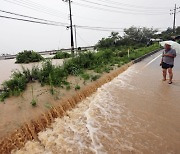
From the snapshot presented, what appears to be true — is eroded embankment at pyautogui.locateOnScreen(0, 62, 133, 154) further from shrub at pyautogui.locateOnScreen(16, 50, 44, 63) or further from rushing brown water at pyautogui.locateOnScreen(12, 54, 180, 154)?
shrub at pyautogui.locateOnScreen(16, 50, 44, 63)

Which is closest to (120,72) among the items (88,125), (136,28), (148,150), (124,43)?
(88,125)

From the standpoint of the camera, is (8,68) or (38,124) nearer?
(38,124)

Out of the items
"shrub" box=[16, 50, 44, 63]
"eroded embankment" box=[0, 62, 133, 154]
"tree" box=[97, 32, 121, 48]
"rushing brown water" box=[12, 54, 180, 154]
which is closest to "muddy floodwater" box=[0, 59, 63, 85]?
"shrub" box=[16, 50, 44, 63]

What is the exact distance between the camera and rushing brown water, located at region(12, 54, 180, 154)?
4084 millimetres

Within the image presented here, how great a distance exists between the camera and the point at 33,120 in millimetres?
4922

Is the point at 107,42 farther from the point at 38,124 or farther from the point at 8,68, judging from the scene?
the point at 38,124

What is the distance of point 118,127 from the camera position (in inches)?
195

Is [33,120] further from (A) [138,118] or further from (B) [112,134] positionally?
(A) [138,118]

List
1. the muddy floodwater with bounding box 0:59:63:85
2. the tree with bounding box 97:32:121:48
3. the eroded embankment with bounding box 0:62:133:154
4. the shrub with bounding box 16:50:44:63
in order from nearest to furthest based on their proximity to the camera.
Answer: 1. the eroded embankment with bounding box 0:62:133:154
2. the muddy floodwater with bounding box 0:59:63:85
3. the shrub with bounding box 16:50:44:63
4. the tree with bounding box 97:32:121:48

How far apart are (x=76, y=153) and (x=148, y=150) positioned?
57.6 inches

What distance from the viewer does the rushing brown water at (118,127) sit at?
408 centimetres

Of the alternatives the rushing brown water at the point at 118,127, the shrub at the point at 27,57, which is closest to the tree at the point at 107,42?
the shrub at the point at 27,57

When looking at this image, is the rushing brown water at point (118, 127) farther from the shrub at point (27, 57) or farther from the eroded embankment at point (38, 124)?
the shrub at point (27, 57)

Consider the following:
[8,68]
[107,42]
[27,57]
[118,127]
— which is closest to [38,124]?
[118,127]
